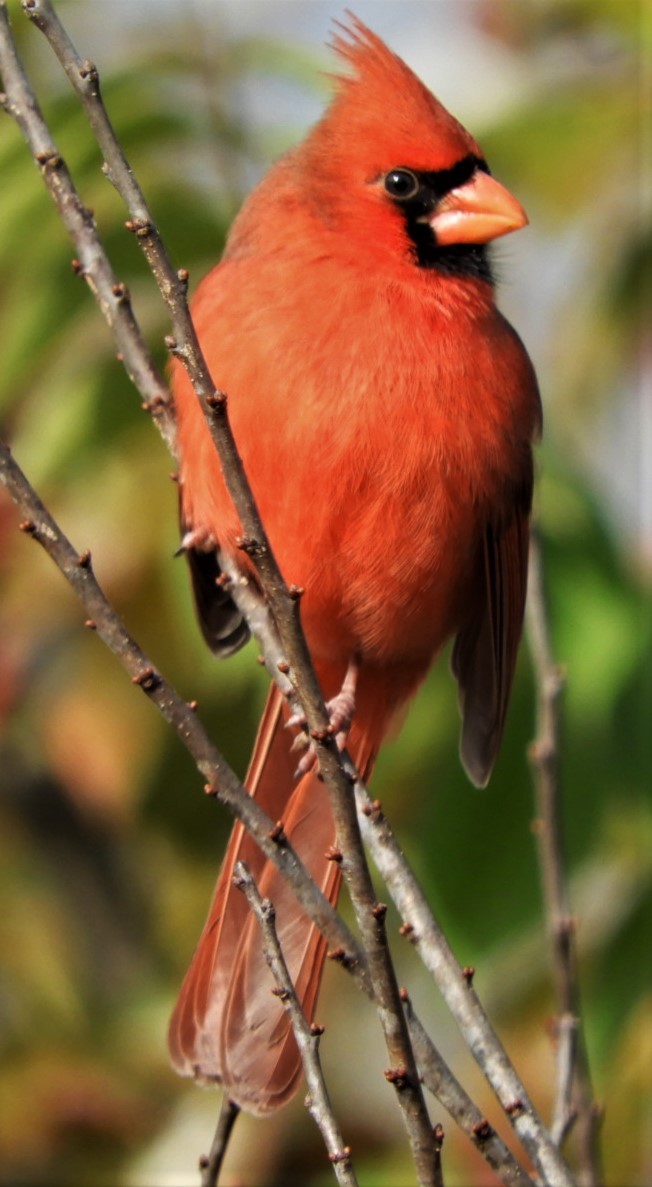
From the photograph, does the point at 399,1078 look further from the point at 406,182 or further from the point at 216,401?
the point at 406,182

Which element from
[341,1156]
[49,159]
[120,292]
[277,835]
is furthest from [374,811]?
[49,159]

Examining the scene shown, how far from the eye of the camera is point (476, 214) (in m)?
2.99

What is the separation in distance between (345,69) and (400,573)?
906 millimetres

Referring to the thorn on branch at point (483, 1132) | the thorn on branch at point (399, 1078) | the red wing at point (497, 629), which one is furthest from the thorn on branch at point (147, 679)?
the red wing at point (497, 629)

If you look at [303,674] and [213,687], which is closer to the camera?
[303,674]

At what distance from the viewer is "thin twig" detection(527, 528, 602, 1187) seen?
2.41m

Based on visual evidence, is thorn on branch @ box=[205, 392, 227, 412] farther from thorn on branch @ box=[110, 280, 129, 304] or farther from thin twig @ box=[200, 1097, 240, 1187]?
thin twig @ box=[200, 1097, 240, 1187]

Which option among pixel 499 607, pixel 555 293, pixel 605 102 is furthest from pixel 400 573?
pixel 555 293

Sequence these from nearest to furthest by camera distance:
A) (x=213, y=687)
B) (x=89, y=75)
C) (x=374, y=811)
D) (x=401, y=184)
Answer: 1. (x=89, y=75)
2. (x=374, y=811)
3. (x=401, y=184)
4. (x=213, y=687)

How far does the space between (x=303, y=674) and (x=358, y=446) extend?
884mm

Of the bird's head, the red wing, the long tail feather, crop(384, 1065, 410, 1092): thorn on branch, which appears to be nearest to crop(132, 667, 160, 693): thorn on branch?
crop(384, 1065, 410, 1092): thorn on branch

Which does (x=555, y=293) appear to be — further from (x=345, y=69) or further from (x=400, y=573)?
(x=400, y=573)

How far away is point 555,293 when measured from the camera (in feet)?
15.6

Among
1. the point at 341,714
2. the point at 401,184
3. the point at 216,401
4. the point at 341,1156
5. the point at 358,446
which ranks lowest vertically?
the point at 341,1156
